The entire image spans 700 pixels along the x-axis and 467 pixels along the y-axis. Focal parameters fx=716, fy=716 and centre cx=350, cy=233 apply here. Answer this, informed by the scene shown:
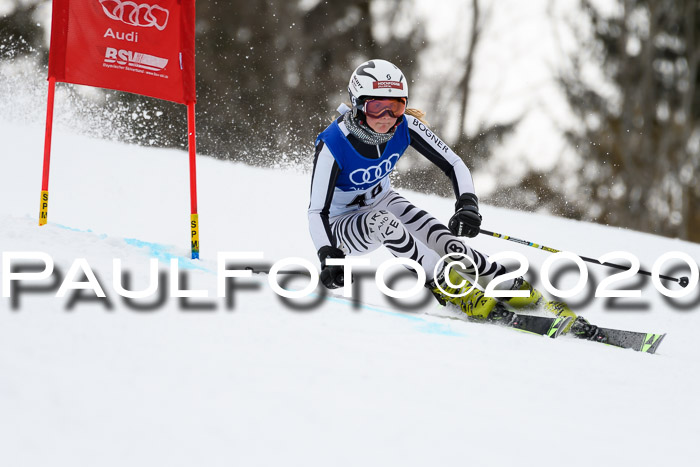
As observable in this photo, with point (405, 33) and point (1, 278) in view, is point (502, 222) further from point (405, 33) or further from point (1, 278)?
point (405, 33)

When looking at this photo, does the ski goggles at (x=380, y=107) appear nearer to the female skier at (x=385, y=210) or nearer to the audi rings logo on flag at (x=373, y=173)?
the female skier at (x=385, y=210)

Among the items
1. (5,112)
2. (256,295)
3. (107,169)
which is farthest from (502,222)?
(5,112)

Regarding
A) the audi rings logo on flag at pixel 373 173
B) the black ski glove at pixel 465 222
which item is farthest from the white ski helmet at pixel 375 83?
the black ski glove at pixel 465 222

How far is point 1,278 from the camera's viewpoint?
270cm

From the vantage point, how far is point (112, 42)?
4.23 m

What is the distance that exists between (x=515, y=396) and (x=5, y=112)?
844 cm

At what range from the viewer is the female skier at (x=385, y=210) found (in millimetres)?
3674

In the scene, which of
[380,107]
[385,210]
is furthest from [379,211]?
[380,107]

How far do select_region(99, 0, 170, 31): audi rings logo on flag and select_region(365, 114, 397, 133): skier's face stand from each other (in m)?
1.53

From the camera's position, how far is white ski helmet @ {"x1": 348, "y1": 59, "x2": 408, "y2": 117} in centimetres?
366

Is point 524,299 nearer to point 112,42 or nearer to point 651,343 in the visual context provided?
point 651,343

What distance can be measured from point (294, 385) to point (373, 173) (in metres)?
2.01

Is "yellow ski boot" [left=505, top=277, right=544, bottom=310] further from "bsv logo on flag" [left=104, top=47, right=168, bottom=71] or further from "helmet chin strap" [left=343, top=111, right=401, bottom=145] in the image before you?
"bsv logo on flag" [left=104, top=47, right=168, bottom=71]

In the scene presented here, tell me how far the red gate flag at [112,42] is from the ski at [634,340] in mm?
2934
